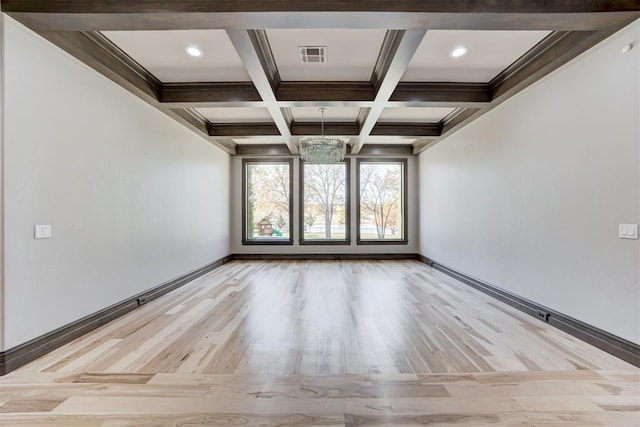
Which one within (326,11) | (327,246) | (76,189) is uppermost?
(326,11)

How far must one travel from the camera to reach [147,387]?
85.0 inches

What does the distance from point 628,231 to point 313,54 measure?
3.25m

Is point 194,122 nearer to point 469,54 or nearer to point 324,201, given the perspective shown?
point 324,201

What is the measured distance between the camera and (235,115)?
5.55 meters

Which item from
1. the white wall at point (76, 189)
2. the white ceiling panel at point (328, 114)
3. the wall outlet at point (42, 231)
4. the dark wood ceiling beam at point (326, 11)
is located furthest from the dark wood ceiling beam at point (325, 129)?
the wall outlet at point (42, 231)

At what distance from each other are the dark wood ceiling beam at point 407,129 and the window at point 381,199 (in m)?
2.06

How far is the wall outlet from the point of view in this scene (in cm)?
263

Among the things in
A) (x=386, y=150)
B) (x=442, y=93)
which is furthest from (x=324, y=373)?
(x=386, y=150)

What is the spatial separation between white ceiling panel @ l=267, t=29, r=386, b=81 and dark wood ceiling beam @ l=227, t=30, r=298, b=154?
209 mm

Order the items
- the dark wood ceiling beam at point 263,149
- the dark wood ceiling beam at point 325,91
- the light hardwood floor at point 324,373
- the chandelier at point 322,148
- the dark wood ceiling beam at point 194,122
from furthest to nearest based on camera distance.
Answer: the dark wood ceiling beam at point 263,149, the chandelier at point 322,148, the dark wood ceiling beam at point 194,122, the dark wood ceiling beam at point 325,91, the light hardwood floor at point 324,373

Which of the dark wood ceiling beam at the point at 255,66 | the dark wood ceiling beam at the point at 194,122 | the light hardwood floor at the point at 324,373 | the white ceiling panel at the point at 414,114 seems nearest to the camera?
the light hardwood floor at the point at 324,373

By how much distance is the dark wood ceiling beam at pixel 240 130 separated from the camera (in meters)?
6.07

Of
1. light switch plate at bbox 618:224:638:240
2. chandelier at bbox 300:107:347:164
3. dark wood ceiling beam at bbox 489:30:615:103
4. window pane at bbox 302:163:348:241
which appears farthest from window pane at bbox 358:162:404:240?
light switch plate at bbox 618:224:638:240

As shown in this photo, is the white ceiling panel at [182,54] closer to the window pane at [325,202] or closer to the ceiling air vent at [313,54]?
Answer: the ceiling air vent at [313,54]
